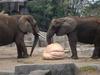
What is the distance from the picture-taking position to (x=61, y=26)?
1509cm

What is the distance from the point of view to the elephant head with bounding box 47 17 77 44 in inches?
587

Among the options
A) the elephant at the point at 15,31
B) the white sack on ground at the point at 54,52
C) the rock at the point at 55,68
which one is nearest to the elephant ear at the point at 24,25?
the elephant at the point at 15,31

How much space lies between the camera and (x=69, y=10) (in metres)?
34.0

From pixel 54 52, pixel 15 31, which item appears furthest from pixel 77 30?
pixel 15 31

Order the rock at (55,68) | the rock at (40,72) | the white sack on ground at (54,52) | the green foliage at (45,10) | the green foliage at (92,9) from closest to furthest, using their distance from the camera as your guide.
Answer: the rock at (40,72), the rock at (55,68), the white sack on ground at (54,52), the green foliage at (45,10), the green foliage at (92,9)

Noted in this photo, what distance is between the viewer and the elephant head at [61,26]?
14.9 meters

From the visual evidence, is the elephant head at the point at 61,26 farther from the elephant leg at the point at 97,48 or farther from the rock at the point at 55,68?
the rock at the point at 55,68

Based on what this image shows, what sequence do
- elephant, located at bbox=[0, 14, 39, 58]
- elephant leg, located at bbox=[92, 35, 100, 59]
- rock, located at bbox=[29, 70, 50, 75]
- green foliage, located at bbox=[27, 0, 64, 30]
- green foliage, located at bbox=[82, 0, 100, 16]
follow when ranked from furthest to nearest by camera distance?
green foliage, located at bbox=[82, 0, 100, 16], green foliage, located at bbox=[27, 0, 64, 30], elephant, located at bbox=[0, 14, 39, 58], elephant leg, located at bbox=[92, 35, 100, 59], rock, located at bbox=[29, 70, 50, 75]

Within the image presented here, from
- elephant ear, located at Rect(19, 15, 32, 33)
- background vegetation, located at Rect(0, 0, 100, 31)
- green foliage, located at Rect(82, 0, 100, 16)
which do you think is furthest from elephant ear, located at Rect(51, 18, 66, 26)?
green foliage, located at Rect(82, 0, 100, 16)

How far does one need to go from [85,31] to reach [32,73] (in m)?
5.63

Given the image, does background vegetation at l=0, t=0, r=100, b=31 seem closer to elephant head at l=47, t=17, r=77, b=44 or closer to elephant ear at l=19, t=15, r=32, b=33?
elephant ear at l=19, t=15, r=32, b=33

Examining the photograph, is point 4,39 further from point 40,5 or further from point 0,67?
point 40,5

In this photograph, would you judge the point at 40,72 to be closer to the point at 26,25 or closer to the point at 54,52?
the point at 54,52

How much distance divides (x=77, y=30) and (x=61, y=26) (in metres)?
0.52
